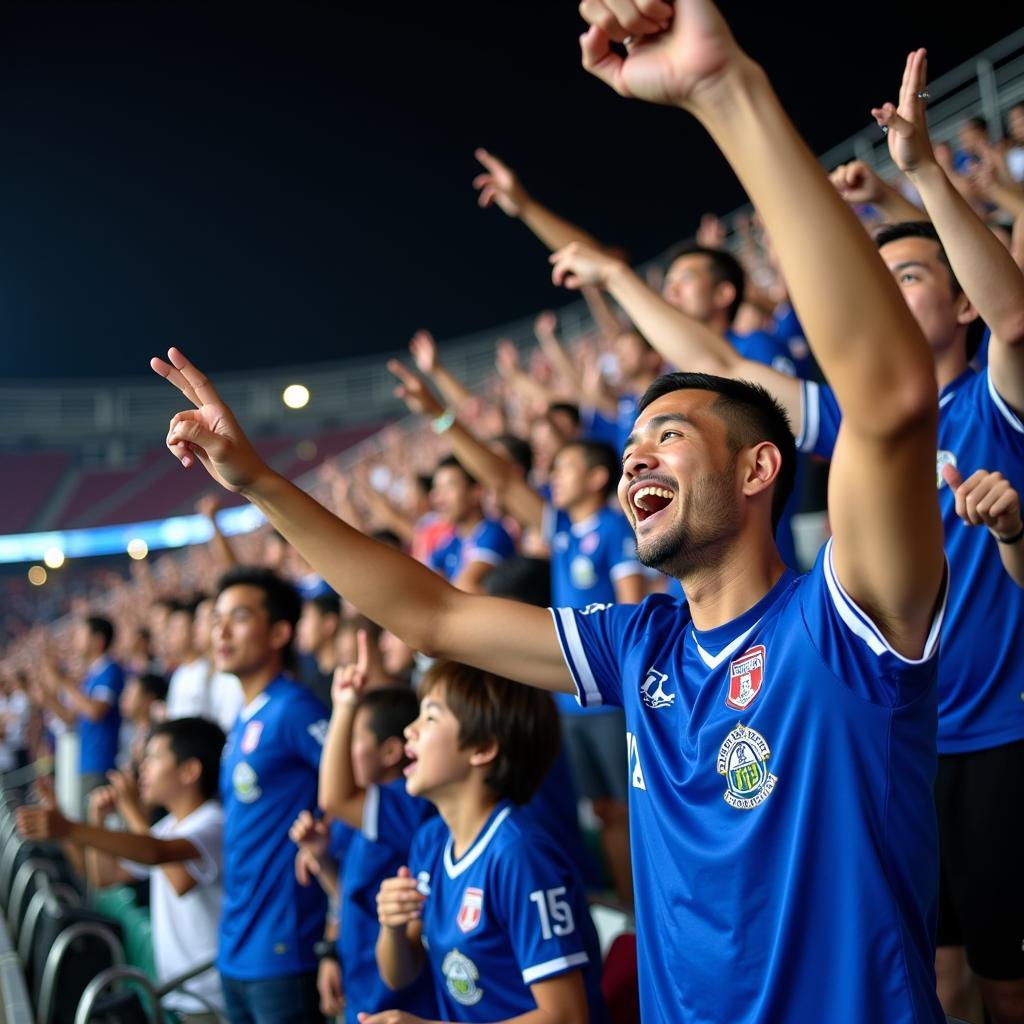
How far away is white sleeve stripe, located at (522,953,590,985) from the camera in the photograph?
1.69 m

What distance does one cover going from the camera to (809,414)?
2.07 meters

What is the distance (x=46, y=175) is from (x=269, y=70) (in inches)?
221

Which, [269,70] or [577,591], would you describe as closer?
[577,591]

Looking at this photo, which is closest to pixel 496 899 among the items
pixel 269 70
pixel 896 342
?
pixel 896 342

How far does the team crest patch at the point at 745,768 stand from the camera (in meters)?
1.21

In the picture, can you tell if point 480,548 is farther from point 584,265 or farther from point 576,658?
point 576,658

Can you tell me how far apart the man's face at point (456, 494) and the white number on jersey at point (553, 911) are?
2697mm

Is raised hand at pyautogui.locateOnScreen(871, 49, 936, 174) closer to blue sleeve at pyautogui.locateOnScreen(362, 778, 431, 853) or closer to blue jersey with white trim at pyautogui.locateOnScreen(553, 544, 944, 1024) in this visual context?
blue jersey with white trim at pyautogui.locateOnScreen(553, 544, 944, 1024)

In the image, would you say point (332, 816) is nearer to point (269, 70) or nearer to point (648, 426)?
point (648, 426)

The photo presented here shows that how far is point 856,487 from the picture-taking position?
1066mm

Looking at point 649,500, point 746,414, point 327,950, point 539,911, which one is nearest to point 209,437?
point 649,500

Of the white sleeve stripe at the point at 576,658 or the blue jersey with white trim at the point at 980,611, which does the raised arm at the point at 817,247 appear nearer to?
the white sleeve stripe at the point at 576,658

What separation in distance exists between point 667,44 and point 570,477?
273 centimetres

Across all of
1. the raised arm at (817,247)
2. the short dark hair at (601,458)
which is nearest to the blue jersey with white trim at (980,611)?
the raised arm at (817,247)
